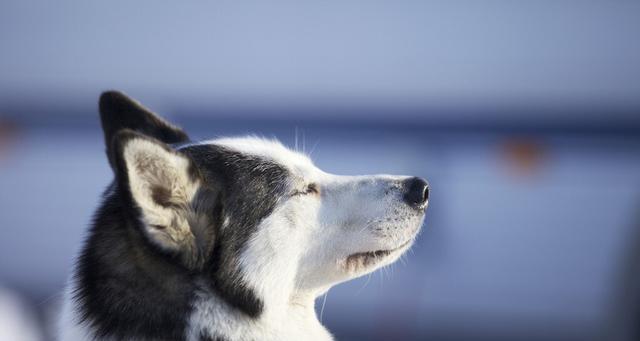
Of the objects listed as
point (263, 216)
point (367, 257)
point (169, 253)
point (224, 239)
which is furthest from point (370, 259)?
point (169, 253)

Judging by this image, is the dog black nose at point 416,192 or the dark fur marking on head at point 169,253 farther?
the dog black nose at point 416,192

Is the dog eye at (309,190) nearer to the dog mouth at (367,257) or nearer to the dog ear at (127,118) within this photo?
the dog mouth at (367,257)

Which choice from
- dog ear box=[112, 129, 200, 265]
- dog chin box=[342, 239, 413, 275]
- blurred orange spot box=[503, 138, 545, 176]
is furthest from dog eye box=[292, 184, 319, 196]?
blurred orange spot box=[503, 138, 545, 176]

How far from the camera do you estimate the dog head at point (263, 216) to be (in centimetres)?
190

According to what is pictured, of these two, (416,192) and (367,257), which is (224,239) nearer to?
(367,257)

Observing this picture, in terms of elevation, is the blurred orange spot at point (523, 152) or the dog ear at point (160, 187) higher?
the blurred orange spot at point (523, 152)

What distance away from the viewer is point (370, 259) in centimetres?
219

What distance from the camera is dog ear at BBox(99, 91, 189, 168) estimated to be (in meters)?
2.42

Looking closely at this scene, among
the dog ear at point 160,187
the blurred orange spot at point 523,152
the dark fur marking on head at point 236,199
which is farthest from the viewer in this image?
the blurred orange spot at point 523,152

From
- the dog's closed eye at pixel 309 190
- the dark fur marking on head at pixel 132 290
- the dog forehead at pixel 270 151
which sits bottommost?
the dark fur marking on head at pixel 132 290

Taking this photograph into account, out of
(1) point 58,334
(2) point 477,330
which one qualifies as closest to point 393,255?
(1) point 58,334

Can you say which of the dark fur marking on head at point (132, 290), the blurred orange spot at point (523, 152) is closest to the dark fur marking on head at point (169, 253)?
the dark fur marking on head at point (132, 290)

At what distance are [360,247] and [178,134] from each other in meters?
0.78

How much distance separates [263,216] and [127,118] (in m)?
0.66
